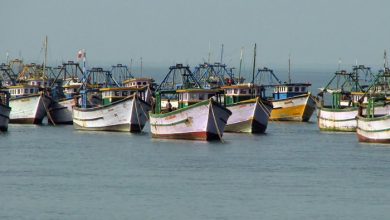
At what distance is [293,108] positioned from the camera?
121m

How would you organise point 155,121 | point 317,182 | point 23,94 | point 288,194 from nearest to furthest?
point 288,194, point 317,182, point 155,121, point 23,94

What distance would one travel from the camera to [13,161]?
79062mm

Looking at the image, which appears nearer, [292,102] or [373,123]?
[373,123]

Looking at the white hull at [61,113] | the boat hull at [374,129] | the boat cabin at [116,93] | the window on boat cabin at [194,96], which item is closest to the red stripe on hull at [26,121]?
the white hull at [61,113]

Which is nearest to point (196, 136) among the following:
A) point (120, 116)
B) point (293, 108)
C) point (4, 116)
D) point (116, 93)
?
point (120, 116)

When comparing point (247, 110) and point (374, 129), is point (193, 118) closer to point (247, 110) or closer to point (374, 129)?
point (374, 129)

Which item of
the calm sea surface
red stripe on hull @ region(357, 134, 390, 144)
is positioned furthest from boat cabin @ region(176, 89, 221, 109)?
red stripe on hull @ region(357, 134, 390, 144)

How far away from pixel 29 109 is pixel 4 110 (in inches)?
635

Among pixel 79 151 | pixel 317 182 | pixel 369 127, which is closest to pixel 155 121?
pixel 79 151

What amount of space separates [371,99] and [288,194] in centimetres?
2735

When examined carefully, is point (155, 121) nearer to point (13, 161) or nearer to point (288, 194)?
point (13, 161)

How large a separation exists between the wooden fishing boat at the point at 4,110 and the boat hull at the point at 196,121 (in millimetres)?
13680

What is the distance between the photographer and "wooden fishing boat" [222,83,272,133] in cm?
10012

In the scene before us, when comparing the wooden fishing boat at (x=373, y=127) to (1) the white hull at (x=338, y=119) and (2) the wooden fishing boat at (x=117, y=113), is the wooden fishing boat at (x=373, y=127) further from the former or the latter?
(2) the wooden fishing boat at (x=117, y=113)
